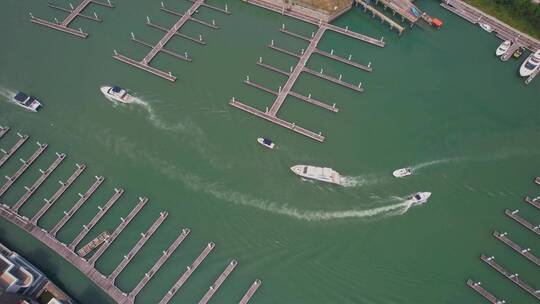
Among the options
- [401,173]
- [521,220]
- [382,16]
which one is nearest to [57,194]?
[401,173]

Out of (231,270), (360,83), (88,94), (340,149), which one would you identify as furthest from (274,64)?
(231,270)

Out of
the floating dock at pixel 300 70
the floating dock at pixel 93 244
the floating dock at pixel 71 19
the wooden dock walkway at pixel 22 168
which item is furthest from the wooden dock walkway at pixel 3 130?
the floating dock at pixel 300 70

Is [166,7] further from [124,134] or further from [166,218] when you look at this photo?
[166,218]

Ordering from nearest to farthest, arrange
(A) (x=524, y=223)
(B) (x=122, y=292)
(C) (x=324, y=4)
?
(B) (x=122, y=292), (A) (x=524, y=223), (C) (x=324, y=4)

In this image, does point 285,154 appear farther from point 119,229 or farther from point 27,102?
point 27,102

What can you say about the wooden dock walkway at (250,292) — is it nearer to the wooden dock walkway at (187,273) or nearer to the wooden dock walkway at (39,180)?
the wooden dock walkway at (187,273)

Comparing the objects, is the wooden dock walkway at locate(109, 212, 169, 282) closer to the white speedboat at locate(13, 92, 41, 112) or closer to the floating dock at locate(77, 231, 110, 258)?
the floating dock at locate(77, 231, 110, 258)
